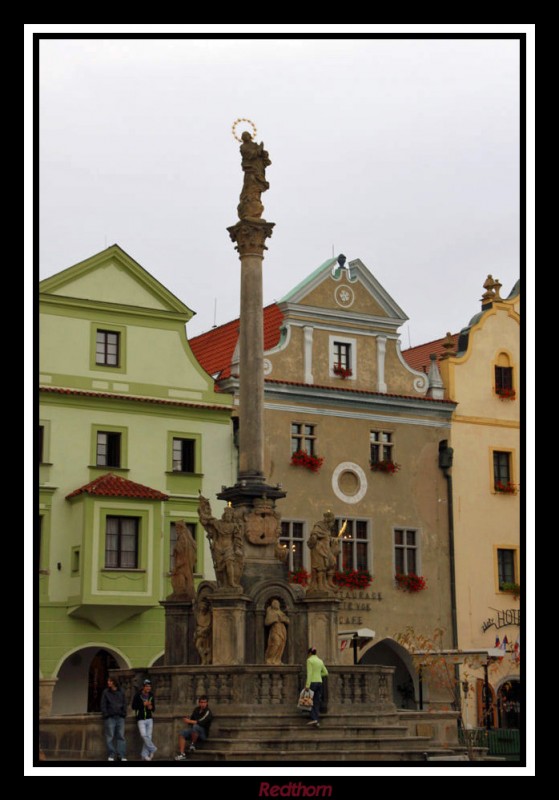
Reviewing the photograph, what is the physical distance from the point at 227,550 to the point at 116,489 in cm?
1144

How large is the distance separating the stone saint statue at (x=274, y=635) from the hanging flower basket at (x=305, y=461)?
14349 mm

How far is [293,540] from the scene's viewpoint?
4112 centimetres

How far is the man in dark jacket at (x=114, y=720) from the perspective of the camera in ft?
80.0

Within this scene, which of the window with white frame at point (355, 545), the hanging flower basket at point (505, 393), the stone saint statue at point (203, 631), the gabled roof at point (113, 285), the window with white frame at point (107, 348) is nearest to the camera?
the stone saint statue at point (203, 631)

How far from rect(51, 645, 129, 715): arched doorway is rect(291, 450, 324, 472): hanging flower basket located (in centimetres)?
801

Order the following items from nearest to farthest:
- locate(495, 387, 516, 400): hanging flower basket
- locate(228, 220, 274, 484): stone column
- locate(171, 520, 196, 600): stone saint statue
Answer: locate(171, 520, 196, 600): stone saint statue
locate(228, 220, 274, 484): stone column
locate(495, 387, 516, 400): hanging flower basket

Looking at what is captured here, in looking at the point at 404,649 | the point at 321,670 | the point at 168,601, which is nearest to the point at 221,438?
the point at 404,649

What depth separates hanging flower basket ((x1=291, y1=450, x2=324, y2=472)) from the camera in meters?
41.5

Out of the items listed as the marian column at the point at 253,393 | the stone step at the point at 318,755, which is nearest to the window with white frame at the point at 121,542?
the marian column at the point at 253,393

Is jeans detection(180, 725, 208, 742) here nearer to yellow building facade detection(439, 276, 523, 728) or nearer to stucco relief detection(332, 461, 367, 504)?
stucco relief detection(332, 461, 367, 504)

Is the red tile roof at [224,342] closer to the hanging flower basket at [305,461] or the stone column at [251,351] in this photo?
the hanging flower basket at [305,461]

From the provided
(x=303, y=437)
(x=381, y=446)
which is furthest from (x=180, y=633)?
(x=381, y=446)

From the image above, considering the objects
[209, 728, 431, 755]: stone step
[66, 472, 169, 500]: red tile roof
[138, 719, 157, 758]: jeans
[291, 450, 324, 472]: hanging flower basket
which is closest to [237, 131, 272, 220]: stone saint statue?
[66, 472, 169, 500]: red tile roof

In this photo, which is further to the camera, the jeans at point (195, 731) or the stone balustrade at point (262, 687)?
the stone balustrade at point (262, 687)
